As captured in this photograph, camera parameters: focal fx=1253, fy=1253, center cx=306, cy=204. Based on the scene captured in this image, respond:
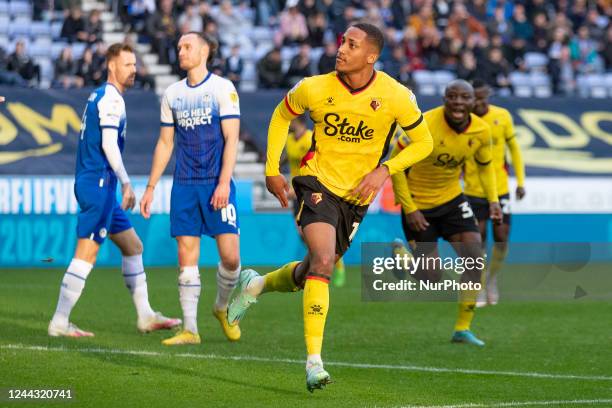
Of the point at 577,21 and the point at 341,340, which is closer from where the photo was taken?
the point at 341,340

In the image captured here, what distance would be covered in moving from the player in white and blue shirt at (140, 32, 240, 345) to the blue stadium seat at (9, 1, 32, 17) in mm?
15256

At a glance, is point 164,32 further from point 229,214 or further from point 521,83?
point 229,214

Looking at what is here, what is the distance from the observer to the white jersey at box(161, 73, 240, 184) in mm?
9922

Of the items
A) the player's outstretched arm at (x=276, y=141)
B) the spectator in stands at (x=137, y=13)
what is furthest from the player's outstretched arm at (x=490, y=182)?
the spectator in stands at (x=137, y=13)

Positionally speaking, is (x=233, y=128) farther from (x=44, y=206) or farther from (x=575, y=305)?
(x=44, y=206)

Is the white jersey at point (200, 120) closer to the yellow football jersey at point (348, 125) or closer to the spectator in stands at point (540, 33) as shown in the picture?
the yellow football jersey at point (348, 125)

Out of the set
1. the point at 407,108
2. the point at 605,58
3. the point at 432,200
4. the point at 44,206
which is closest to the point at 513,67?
the point at 605,58

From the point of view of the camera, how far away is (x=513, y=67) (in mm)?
27781

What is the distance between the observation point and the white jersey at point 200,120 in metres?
9.92

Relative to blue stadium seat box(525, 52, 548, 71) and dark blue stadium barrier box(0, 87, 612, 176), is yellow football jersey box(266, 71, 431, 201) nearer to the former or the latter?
dark blue stadium barrier box(0, 87, 612, 176)

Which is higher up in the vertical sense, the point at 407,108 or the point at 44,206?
the point at 407,108

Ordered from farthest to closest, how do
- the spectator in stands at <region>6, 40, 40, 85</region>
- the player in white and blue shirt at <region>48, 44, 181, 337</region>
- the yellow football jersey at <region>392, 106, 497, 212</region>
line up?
the spectator in stands at <region>6, 40, 40, 85</region> < the yellow football jersey at <region>392, 106, 497, 212</region> < the player in white and blue shirt at <region>48, 44, 181, 337</region>

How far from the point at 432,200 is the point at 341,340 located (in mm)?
1521

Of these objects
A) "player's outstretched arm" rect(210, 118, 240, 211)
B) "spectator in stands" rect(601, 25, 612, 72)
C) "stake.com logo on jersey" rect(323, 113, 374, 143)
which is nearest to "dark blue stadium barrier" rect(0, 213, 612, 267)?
"spectator in stands" rect(601, 25, 612, 72)
